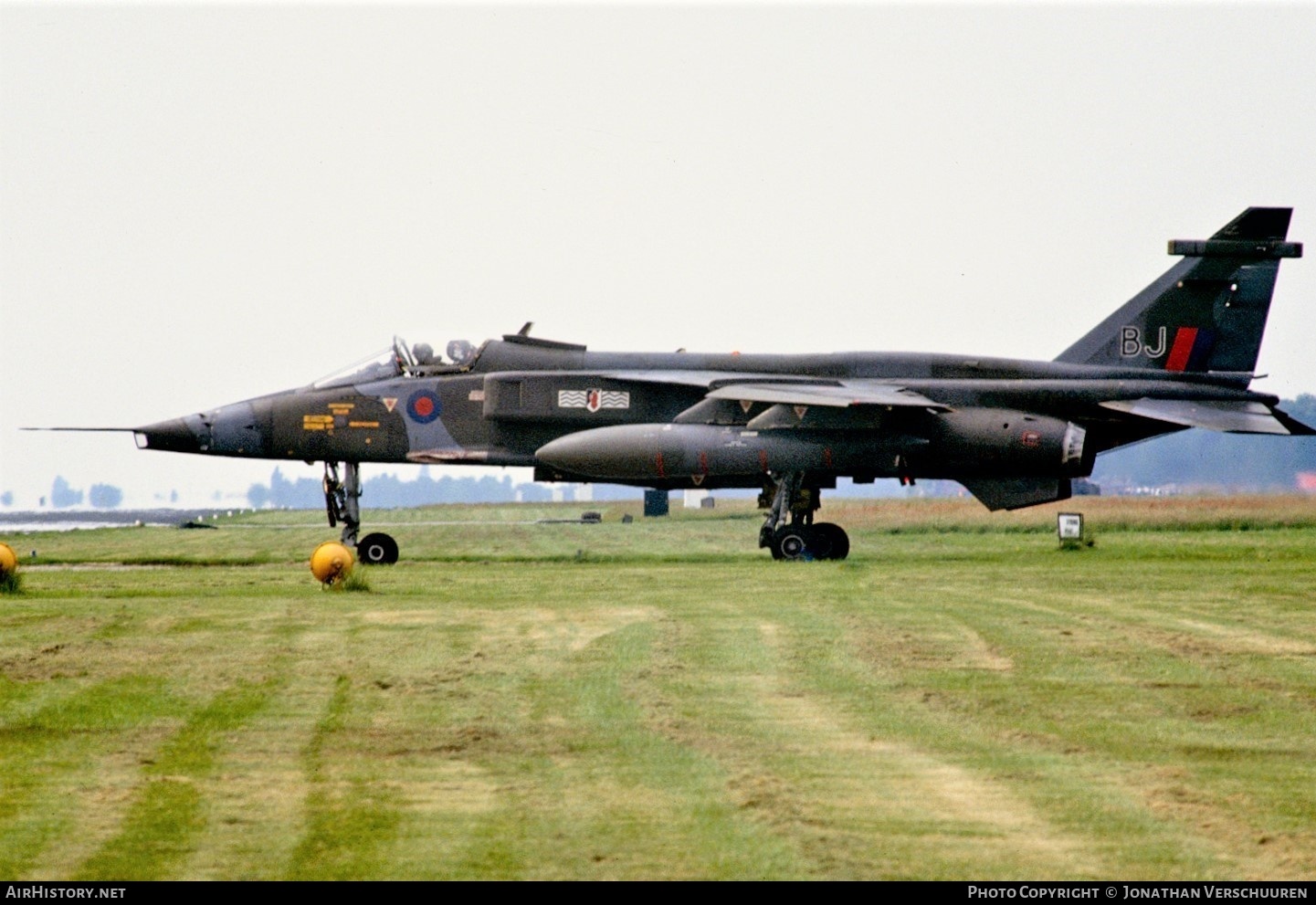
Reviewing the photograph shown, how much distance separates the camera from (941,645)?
12750mm

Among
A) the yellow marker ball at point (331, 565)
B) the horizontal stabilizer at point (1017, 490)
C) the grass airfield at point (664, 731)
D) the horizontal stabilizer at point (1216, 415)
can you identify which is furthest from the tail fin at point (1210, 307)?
the yellow marker ball at point (331, 565)

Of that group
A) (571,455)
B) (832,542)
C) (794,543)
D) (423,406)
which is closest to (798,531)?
(794,543)

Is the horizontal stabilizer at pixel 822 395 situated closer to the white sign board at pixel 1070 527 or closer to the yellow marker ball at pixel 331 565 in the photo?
the white sign board at pixel 1070 527

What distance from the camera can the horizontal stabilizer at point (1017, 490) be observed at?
80.3 ft

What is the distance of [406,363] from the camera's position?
26.0 meters

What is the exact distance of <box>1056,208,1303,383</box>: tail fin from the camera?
25.6 m

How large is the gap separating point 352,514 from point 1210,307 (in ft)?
45.3

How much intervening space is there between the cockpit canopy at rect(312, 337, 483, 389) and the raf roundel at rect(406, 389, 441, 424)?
0.43 m

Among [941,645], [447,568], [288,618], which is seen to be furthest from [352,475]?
[941,645]

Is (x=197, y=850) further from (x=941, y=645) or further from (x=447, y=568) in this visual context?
(x=447, y=568)

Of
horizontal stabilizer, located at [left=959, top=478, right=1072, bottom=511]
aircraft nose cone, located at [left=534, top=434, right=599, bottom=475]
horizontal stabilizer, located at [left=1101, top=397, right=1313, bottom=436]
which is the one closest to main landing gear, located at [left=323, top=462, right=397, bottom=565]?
aircraft nose cone, located at [left=534, top=434, right=599, bottom=475]

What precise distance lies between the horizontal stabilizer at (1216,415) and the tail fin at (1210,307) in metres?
0.99

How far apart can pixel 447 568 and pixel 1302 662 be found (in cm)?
1422
